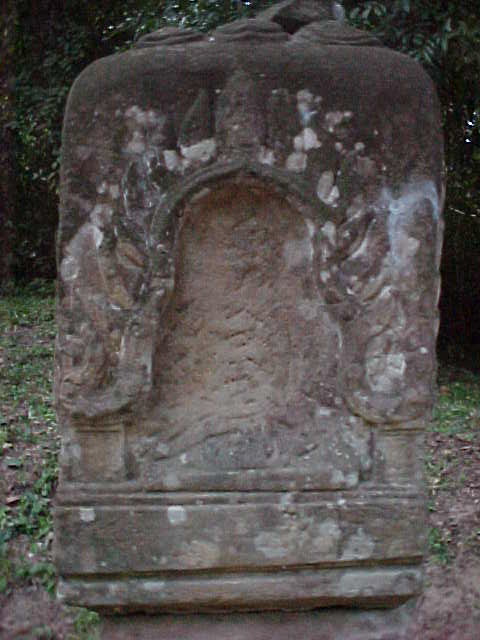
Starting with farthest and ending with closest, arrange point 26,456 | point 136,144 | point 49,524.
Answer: point 26,456, point 49,524, point 136,144

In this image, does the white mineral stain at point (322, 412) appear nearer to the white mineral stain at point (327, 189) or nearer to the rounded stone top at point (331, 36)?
the white mineral stain at point (327, 189)

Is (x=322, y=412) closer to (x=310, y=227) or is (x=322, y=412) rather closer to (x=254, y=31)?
(x=310, y=227)

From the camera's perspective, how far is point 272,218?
2.73m

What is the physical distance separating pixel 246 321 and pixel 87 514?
0.71 m

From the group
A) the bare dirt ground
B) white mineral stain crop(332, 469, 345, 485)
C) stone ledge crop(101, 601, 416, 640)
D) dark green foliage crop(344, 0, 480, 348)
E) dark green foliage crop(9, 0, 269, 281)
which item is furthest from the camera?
dark green foliage crop(9, 0, 269, 281)

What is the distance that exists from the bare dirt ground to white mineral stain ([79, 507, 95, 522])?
1.66 feet

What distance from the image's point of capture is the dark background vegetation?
5.76 meters

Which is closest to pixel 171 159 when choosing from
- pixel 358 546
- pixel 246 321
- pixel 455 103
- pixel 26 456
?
pixel 246 321

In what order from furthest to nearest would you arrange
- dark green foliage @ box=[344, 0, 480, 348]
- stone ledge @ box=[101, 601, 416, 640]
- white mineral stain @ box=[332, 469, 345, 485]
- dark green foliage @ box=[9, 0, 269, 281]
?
dark green foliage @ box=[9, 0, 269, 281] → dark green foliage @ box=[344, 0, 480, 348] → stone ledge @ box=[101, 601, 416, 640] → white mineral stain @ box=[332, 469, 345, 485]

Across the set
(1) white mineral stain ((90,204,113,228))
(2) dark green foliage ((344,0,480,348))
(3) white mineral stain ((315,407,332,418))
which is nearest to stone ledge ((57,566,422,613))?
(3) white mineral stain ((315,407,332,418))

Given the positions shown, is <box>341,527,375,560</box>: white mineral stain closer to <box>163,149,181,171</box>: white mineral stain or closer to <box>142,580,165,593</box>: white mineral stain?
<box>142,580,165,593</box>: white mineral stain

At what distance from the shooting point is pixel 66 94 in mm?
8445

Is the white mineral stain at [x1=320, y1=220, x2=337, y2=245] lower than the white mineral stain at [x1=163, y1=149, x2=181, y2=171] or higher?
lower

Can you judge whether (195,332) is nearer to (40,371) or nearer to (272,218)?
(272,218)
